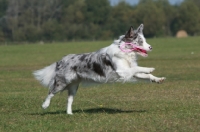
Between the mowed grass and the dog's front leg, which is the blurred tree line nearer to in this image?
the mowed grass

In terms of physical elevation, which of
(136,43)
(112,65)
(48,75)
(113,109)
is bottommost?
(113,109)

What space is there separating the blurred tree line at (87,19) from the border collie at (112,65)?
102450mm

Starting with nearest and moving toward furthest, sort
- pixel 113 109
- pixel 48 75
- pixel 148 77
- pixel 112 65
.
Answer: pixel 148 77 < pixel 112 65 < pixel 48 75 < pixel 113 109

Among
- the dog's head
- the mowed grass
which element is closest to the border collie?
the dog's head

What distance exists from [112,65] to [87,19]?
115 m

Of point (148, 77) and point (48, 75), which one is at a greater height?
point (148, 77)

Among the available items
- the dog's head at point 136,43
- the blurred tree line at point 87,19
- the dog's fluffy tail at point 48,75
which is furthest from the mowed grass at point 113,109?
the blurred tree line at point 87,19

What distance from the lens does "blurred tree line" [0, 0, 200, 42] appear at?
11956 centimetres

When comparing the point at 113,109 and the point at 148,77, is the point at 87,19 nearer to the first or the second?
the point at 113,109

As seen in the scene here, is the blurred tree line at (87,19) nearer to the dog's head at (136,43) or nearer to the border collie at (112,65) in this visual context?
the border collie at (112,65)

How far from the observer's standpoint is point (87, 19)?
421 feet

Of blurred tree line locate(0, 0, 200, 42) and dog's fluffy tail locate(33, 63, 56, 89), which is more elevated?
dog's fluffy tail locate(33, 63, 56, 89)

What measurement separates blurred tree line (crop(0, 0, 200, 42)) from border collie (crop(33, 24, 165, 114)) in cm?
10245

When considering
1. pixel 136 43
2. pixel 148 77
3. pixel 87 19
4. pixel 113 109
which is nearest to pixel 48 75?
pixel 113 109
